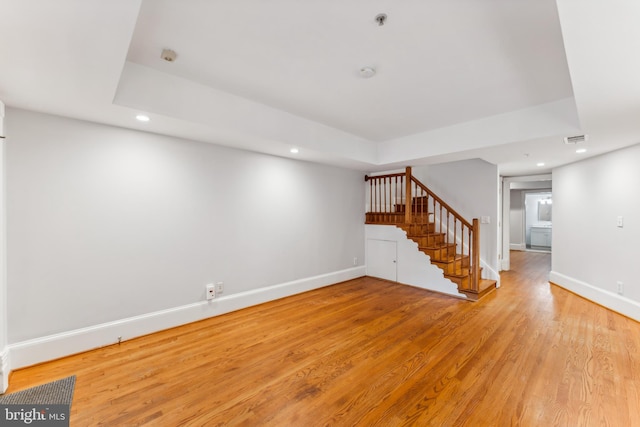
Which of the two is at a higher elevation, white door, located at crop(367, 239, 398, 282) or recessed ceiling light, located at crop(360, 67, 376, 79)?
recessed ceiling light, located at crop(360, 67, 376, 79)

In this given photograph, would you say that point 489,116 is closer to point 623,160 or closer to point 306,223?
point 623,160

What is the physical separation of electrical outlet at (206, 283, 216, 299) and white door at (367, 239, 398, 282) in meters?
3.27

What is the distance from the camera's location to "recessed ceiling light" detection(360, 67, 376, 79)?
2.40m

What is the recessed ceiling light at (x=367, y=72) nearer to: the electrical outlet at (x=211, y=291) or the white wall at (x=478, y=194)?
the electrical outlet at (x=211, y=291)

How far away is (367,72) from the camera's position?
96.6 inches

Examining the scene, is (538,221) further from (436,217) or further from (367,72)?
(367,72)

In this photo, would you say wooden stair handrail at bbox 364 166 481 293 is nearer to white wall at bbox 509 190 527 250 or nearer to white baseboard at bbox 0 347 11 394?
white baseboard at bbox 0 347 11 394

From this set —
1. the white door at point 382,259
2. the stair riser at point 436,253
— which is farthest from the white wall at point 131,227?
the stair riser at point 436,253

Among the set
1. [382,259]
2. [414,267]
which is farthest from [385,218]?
[414,267]

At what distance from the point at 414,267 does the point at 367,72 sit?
3.66 m

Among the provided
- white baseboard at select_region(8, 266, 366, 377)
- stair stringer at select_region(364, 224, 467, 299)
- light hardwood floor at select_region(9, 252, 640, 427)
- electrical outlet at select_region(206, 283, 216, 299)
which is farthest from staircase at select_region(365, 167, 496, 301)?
electrical outlet at select_region(206, 283, 216, 299)

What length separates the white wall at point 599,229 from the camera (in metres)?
3.54

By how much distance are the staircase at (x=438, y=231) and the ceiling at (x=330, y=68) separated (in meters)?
1.26

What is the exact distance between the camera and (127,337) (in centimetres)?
290
